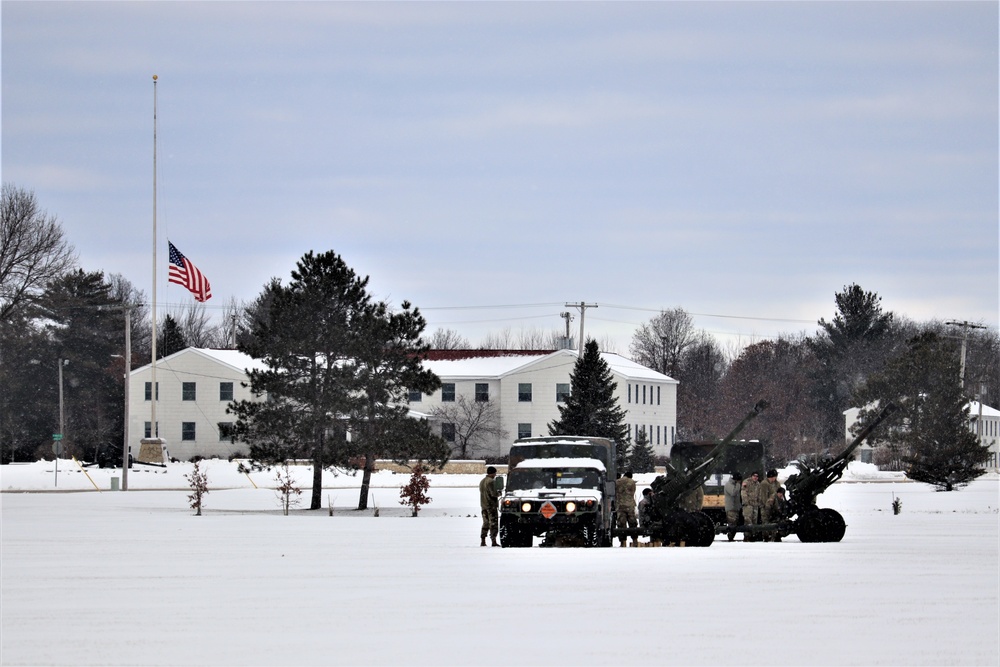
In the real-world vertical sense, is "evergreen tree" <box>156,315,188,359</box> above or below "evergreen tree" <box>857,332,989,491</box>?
above

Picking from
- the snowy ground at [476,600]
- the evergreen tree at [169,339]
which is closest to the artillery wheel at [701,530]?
the snowy ground at [476,600]

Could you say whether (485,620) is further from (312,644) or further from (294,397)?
(294,397)

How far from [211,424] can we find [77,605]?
251 feet

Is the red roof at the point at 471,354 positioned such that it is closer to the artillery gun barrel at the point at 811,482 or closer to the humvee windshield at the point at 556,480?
the humvee windshield at the point at 556,480

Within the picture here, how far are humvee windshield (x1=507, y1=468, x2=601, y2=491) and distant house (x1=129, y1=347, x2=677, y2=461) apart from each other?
5709 centimetres

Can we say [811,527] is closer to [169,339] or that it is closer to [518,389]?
[518,389]

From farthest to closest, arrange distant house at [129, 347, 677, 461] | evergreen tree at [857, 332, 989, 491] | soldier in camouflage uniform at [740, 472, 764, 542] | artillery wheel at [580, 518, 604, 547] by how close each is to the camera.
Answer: distant house at [129, 347, 677, 461] < evergreen tree at [857, 332, 989, 491] < soldier in camouflage uniform at [740, 472, 764, 542] < artillery wheel at [580, 518, 604, 547]

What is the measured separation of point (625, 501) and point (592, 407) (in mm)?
44942

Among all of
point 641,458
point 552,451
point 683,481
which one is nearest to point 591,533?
point 683,481

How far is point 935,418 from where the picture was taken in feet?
204

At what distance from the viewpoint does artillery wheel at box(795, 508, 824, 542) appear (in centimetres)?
2919

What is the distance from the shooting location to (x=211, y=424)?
302 feet

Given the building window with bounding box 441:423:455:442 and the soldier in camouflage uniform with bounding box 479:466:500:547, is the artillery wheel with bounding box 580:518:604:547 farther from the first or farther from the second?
the building window with bounding box 441:423:455:442

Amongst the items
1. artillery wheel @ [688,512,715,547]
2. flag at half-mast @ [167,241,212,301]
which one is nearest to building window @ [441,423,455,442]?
flag at half-mast @ [167,241,212,301]
